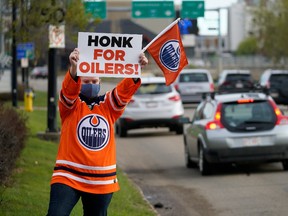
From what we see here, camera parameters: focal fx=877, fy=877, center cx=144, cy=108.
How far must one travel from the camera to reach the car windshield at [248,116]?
14.7 metres

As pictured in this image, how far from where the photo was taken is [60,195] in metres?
6.70

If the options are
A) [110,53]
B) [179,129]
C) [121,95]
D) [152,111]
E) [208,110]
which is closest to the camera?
[121,95]

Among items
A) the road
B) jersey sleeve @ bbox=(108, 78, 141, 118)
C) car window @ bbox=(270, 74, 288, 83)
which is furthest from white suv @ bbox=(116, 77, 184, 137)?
jersey sleeve @ bbox=(108, 78, 141, 118)

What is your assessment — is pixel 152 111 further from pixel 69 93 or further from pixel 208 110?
pixel 69 93

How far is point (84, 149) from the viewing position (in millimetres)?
6859

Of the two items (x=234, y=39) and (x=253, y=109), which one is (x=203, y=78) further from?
(x=234, y=39)

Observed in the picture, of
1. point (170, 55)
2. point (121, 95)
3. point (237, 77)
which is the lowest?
point (237, 77)

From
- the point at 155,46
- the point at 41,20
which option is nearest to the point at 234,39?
the point at 41,20

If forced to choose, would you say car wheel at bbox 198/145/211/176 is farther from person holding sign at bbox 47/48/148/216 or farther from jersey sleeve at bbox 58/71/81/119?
jersey sleeve at bbox 58/71/81/119

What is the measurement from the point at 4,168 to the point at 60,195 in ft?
10.1

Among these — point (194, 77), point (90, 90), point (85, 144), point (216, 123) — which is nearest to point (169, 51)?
point (90, 90)

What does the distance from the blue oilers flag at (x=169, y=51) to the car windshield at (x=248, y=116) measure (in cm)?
709

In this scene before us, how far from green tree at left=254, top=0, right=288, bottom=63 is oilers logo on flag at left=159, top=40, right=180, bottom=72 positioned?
46.5 m

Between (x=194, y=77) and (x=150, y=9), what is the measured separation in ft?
29.1
